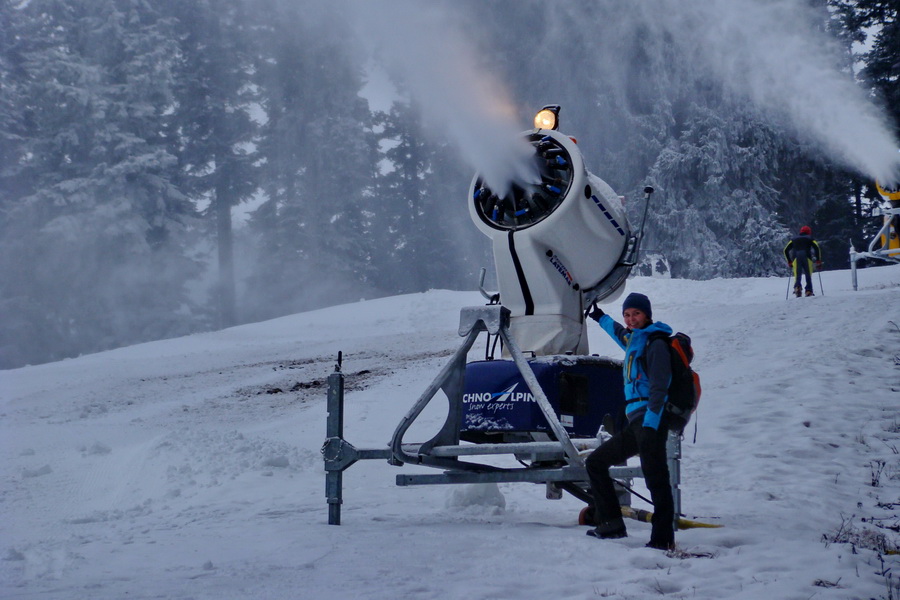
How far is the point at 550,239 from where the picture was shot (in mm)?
6410

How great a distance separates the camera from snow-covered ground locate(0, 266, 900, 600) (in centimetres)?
455

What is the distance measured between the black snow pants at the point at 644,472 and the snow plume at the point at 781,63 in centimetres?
1752

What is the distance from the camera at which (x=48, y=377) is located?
54.9 feet

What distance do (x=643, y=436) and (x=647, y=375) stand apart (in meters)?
0.36

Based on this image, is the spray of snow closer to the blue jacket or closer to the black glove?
the black glove

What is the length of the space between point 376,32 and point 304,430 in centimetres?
576

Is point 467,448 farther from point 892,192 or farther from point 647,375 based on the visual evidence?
point 892,192

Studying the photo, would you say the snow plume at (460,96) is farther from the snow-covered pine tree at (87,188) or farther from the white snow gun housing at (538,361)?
the snow-covered pine tree at (87,188)

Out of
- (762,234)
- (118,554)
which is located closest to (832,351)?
(118,554)

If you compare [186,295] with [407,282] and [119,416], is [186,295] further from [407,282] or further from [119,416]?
[119,416]

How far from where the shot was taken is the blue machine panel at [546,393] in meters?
5.86

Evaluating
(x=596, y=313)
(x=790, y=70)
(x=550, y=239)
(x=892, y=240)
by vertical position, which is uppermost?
(x=790, y=70)

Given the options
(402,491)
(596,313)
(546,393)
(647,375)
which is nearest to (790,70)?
(402,491)

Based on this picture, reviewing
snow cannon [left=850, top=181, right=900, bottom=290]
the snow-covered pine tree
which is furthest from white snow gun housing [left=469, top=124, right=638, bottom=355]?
the snow-covered pine tree
